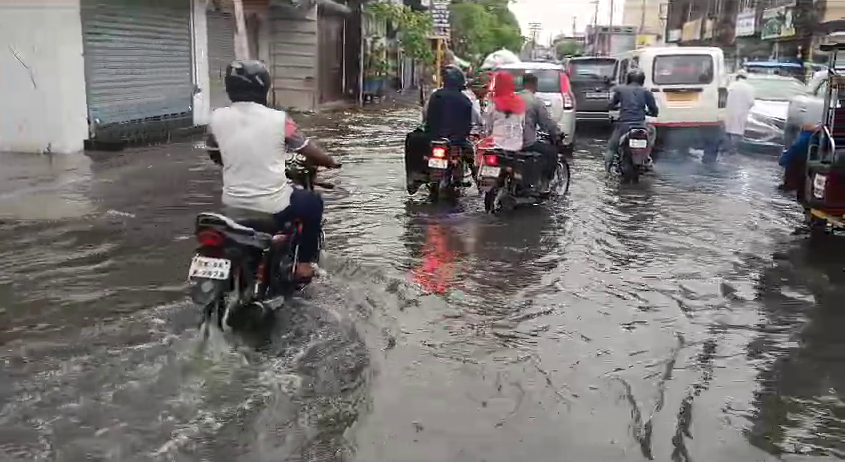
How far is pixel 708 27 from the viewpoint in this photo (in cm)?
4997

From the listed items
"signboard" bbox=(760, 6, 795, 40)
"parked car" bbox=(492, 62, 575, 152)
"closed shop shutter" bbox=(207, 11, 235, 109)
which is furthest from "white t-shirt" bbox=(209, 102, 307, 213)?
"signboard" bbox=(760, 6, 795, 40)

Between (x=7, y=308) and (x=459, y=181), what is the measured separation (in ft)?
18.3

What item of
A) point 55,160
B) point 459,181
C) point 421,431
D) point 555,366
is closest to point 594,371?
point 555,366

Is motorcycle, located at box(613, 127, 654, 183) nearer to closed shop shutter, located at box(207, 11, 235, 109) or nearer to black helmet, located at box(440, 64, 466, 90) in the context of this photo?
black helmet, located at box(440, 64, 466, 90)

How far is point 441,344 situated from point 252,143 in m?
1.70

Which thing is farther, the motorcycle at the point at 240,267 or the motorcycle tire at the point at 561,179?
the motorcycle tire at the point at 561,179

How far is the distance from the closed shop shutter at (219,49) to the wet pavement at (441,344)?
420 inches

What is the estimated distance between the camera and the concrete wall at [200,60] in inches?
682

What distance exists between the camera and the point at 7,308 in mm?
5926

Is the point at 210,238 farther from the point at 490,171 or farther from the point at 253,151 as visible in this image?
the point at 490,171

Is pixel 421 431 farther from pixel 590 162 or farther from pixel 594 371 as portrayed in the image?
pixel 590 162

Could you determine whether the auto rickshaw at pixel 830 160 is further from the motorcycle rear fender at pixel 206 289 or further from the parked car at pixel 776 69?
the parked car at pixel 776 69

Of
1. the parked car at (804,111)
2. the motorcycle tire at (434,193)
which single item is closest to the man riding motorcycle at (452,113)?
the motorcycle tire at (434,193)

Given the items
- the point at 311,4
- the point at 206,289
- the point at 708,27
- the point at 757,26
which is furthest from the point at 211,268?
the point at 708,27
